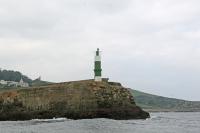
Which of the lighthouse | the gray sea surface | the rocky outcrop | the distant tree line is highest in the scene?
the distant tree line

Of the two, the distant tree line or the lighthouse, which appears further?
the distant tree line

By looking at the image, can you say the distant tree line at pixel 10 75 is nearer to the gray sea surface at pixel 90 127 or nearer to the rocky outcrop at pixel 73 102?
the rocky outcrop at pixel 73 102

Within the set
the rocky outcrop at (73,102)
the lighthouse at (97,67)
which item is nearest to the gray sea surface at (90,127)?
the rocky outcrop at (73,102)

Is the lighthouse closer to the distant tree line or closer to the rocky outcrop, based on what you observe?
the rocky outcrop

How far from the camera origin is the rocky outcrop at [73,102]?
51.2 meters

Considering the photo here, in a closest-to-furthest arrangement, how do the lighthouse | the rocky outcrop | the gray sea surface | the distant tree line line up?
the gray sea surface, the rocky outcrop, the lighthouse, the distant tree line

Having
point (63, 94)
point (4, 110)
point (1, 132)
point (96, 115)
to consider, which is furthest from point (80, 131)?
point (4, 110)

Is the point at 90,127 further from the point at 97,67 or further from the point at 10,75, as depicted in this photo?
the point at 10,75

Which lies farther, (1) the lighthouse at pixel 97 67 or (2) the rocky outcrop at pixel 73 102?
(1) the lighthouse at pixel 97 67

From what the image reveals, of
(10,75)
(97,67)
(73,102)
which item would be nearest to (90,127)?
(73,102)

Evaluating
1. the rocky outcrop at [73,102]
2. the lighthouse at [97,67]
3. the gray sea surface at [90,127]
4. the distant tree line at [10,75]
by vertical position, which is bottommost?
the gray sea surface at [90,127]

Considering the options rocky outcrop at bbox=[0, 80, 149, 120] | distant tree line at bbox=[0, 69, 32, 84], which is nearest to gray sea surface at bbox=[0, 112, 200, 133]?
rocky outcrop at bbox=[0, 80, 149, 120]

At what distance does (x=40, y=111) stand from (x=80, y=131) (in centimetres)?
2137

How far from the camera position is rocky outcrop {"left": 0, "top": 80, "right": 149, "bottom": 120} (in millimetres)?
51150
